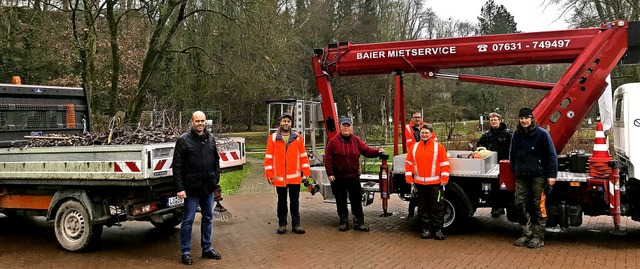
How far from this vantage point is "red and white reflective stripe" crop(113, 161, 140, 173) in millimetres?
6012

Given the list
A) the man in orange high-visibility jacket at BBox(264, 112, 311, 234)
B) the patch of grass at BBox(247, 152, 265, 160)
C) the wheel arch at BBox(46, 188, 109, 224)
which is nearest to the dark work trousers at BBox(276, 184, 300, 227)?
the man in orange high-visibility jacket at BBox(264, 112, 311, 234)

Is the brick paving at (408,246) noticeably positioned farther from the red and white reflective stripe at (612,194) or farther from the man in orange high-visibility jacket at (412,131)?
the man in orange high-visibility jacket at (412,131)

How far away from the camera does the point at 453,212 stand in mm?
7492

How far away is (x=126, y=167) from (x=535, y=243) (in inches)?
205

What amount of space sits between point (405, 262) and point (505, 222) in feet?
10.1

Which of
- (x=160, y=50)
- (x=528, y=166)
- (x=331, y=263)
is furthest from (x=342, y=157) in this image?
(x=160, y=50)

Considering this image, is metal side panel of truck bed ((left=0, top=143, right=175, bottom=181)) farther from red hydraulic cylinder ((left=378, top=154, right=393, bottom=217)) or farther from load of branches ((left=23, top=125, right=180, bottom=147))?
red hydraulic cylinder ((left=378, top=154, right=393, bottom=217))

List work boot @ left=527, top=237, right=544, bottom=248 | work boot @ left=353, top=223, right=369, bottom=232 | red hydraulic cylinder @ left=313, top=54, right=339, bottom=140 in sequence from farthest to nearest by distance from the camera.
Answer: red hydraulic cylinder @ left=313, top=54, right=339, bottom=140 → work boot @ left=353, top=223, right=369, bottom=232 → work boot @ left=527, top=237, right=544, bottom=248

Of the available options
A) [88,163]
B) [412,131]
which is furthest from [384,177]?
[88,163]

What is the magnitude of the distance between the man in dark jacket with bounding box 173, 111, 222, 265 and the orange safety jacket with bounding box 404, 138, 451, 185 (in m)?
2.77

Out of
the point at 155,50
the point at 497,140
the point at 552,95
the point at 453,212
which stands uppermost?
the point at 155,50

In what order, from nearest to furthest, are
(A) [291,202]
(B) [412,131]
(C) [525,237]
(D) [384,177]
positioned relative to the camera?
(C) [525,237] → (A) [291,202] → (D) [384,177] → (B) [412,131]

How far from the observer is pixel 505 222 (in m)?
8.41

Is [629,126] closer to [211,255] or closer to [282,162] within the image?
[282,162]
